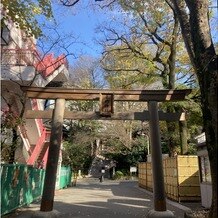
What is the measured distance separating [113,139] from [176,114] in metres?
30.9

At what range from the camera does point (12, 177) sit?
10727 millimetres

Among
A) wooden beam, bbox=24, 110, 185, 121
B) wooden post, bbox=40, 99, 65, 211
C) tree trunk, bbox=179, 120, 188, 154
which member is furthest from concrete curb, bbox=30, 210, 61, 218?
tree trunk, bbox=179, 120, 188, 154

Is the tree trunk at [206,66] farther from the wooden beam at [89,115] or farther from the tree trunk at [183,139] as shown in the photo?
the tree trunk at [183,139]

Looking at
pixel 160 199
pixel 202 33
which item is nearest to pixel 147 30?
pixel 160 199

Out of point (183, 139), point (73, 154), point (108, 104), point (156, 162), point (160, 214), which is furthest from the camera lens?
point (73, 154)

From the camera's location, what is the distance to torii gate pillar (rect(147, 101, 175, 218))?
10.7 m

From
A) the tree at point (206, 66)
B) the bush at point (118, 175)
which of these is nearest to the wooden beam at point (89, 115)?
the tree at point (206, 66)

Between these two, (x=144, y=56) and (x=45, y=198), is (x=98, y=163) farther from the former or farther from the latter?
(x=45, y=198)

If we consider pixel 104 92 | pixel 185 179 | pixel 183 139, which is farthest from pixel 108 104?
pixel 183 139

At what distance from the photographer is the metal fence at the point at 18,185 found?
9.93 metres

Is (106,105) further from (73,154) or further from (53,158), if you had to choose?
(73,154)

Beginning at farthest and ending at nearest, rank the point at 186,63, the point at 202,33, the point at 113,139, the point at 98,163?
the point at 98,163 → the point at 113,139 → the point at 186,63 → the point at 202,33

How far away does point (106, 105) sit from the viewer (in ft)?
38.8

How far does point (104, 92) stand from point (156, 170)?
132 inches
